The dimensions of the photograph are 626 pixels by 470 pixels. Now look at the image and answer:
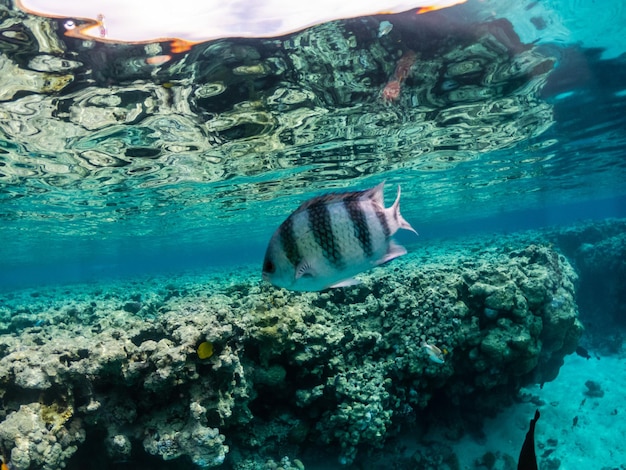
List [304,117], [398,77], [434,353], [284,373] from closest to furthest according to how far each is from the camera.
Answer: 1. [284,373]
2. [434,353]
3. [398,77]
4. [304,117]

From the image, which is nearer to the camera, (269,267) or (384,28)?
(269,267)

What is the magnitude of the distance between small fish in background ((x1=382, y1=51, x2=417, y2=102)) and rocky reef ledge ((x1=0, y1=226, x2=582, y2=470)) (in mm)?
5386

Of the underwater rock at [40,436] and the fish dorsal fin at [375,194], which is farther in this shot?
the underwater rock at [40,436]

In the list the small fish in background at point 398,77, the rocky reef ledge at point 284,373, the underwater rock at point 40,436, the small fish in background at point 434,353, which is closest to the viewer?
the underwater rock at point 40,436

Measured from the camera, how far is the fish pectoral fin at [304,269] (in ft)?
7.82

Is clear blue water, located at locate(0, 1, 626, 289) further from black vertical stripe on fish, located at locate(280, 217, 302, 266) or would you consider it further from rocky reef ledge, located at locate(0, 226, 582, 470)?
black vertical stripe on fish, located at locate(280, 217, 302, 266)

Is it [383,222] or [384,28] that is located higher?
[384,28]

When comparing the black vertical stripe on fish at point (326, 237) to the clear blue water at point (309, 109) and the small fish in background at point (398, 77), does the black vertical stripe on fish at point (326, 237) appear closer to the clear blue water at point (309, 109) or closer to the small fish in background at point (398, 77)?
the clear blue water at point (309, 109)

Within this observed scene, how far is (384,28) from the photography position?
772 cm

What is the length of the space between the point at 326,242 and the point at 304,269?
0.24 meters

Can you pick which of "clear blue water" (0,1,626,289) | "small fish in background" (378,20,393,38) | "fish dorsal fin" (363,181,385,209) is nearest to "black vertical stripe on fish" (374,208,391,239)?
"fish dorsal fin" (363,181,385,209)

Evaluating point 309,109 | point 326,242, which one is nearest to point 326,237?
point 326,242

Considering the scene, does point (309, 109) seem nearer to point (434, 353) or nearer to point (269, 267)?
point (434, 353)

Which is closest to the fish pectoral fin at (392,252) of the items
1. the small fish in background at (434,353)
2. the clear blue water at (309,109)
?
the small fish in background at (434,353)
